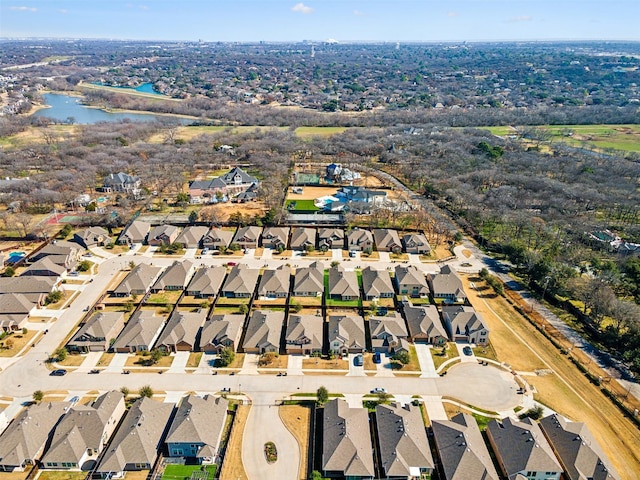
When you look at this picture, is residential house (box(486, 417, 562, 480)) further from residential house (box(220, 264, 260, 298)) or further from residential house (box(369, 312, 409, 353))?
residential house (box(220, 264, 260, 298))

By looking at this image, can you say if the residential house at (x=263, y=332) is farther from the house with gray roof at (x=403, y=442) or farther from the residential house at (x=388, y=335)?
the house with gray roof at (x=403, y=442)

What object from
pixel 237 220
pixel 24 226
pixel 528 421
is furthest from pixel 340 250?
pixel 24 226

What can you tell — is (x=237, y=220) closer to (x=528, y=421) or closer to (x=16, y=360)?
(x=16, y=360)

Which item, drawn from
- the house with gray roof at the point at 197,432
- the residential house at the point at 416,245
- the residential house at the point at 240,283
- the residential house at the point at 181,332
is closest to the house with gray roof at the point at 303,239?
Result: the residential house at the point at 240,283

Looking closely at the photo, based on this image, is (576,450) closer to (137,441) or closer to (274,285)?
(137,441)

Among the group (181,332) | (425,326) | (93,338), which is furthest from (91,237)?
(425,326)

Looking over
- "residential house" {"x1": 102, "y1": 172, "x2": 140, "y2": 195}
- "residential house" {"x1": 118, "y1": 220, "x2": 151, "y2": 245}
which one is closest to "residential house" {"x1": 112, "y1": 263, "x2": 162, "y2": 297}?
"residential house" {"x1": 118, "y1": 220, "x2": 151, "y2": 245}
